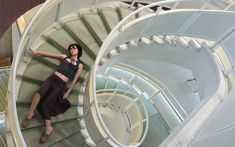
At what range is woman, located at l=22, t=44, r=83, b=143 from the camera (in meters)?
5.41

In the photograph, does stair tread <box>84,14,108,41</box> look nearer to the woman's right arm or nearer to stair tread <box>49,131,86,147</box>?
the woman's right arm

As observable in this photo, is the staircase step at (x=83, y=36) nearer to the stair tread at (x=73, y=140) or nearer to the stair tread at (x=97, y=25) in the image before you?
the stair tread at (x=97, y=25)

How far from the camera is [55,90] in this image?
5.66m

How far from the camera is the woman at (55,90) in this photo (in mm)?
→ 5410

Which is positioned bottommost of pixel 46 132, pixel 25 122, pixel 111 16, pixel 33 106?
pixel 46 132

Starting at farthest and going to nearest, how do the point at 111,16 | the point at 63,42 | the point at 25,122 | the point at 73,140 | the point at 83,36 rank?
the point at 111,16, the point at 83,36, the point at 63,42, the point at 73,140, the point at 25,122

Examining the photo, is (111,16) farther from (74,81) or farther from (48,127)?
(48,127)

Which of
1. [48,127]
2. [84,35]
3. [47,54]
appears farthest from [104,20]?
[48,127]

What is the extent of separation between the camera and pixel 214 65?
23.8 ft

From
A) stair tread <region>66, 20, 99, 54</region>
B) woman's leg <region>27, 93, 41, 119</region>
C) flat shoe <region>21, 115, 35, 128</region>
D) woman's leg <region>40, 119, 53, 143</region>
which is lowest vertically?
woman's leg <region>40, 119, 53, 143</region>

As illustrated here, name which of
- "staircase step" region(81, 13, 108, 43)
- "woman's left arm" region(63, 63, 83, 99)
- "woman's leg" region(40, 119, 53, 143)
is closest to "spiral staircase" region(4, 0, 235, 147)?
"staircase step" region(81, 13, 108, 43)

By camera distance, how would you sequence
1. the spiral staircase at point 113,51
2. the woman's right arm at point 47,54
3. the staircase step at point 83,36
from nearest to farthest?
the spiral staircase at point 113,51 < the woman's right arm at point 47,54 < the staircase step at point 83,36

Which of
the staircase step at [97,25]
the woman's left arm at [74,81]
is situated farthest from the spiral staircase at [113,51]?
the woman's left arm at [74,81]

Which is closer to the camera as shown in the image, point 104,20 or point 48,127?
point 48,127
